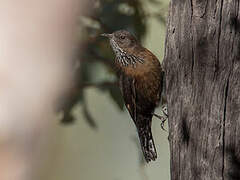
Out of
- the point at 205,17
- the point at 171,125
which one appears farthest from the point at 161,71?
the point at 205,17

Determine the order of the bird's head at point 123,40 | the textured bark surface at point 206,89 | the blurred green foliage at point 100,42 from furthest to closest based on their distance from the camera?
the blurred green foliage at point 100,42
the bird's head at point 123,40
the textured bark surface at point 206,89

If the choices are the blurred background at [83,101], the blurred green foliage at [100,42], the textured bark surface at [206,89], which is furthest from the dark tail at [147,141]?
the textured bark surface at [206,89]

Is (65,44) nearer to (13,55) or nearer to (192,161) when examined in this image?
(13,55)

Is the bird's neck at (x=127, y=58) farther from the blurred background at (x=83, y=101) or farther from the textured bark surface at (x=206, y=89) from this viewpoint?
the textured bark surface at (x=206, y=89)

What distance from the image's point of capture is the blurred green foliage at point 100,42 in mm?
8906

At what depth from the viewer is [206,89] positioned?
18.4ft

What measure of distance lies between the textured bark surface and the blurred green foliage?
2926 mm

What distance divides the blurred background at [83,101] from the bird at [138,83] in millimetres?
1189

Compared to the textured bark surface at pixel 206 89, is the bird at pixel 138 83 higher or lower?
lower

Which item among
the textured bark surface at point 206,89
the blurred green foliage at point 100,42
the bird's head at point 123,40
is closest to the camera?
the textured bark surface at point 206,89

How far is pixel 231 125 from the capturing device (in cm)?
544

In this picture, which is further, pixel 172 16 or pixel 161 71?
pixel 161 71

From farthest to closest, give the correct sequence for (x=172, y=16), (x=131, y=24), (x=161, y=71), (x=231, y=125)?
(x=131, y=24), (x=161, y=71), (x=172, y=16), (x=231, y=125)

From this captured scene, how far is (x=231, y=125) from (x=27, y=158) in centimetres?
427
